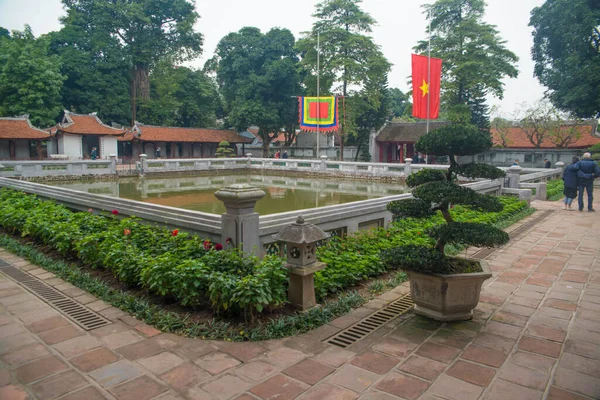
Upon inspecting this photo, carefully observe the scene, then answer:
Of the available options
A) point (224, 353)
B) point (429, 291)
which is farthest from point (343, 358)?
point (429, 291)

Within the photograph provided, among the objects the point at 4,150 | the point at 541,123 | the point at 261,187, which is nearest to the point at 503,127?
the point at 541,123

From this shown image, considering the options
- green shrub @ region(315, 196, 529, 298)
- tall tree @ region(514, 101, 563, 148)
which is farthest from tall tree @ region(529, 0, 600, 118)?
green shrub @ region(315, 196, 529, 298)

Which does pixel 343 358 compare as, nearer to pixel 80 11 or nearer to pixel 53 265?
pixel 53 265

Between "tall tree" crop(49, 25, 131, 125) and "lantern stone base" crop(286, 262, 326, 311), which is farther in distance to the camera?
"tall tree" crop(49, 25, 131, 125)

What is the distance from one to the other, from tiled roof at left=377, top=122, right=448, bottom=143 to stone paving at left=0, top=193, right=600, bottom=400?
2912cm

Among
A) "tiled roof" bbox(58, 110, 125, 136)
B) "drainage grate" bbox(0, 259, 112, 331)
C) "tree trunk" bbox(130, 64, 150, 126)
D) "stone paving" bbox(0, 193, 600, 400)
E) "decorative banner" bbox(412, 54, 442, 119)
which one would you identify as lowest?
"stone paving" bbox(0, 193, 600, 400)

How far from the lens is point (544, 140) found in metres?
31.4

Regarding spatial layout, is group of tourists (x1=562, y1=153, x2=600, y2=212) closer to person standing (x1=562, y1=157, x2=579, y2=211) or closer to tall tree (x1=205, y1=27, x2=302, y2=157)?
person standing (x1=562, y1=157, x2=579, y2=211)

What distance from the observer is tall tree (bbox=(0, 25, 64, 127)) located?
97.6 ft

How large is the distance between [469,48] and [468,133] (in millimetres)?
26761

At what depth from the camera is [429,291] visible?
4.55 metres

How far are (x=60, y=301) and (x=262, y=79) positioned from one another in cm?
3219

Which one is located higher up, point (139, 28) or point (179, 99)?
point (139, 28)

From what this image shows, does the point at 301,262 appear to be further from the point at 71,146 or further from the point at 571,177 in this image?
the point at 71,146
